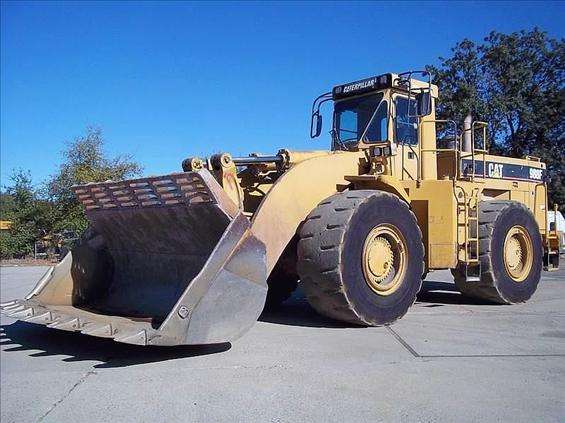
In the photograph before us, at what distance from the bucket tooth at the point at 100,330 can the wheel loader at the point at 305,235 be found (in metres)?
0.01

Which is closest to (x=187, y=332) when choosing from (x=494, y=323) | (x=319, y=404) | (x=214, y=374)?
(x=214, y=374)

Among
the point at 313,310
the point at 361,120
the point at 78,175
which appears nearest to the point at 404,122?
the point at 361,120

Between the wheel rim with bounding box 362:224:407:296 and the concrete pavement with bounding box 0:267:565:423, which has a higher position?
the wheel rim with bounding box 362:224:407:296

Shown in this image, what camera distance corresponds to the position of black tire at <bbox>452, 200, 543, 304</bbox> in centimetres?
890

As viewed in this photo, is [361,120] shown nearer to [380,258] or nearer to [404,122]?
[404,122]

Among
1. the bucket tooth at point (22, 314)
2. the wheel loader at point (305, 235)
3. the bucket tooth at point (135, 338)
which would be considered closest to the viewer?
the bucket tooth at point (135, 338)

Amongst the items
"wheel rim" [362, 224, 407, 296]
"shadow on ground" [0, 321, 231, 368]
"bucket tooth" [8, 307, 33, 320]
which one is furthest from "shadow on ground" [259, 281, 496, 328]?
"bucket tooth" [8, 307, 33, 320]

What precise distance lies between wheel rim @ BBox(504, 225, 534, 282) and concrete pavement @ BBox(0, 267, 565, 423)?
2061 mm

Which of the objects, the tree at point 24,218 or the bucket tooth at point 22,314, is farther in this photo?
the tree at point 24,218

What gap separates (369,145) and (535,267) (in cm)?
390

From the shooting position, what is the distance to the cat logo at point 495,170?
1008 cm

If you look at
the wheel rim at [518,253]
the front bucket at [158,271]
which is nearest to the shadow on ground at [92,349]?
the front bucket at [158,271]

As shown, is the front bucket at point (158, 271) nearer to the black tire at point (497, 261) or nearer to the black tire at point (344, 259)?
the black tire at point (344, 259)

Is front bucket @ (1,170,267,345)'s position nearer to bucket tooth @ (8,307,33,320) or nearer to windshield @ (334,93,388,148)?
bucket tooth @ (8,307,33,320)
